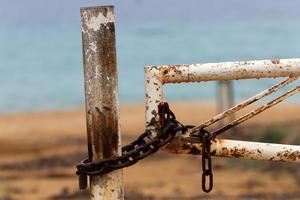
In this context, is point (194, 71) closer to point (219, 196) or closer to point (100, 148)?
point (100, 148)

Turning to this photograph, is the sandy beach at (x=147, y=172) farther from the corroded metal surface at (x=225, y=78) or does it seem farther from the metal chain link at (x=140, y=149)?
the metal chain link at (x=140, y=149)

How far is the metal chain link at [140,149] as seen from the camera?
3102mm

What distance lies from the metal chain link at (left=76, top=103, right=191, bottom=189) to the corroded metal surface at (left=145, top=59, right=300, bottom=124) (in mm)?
47

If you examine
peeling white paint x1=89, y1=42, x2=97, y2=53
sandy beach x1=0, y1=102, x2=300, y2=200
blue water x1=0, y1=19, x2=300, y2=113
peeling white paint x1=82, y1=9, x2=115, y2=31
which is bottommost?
sandy beach x1=0, y1=102, x2=300, y2=200

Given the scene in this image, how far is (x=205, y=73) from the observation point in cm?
318

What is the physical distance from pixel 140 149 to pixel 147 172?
27.0 ft

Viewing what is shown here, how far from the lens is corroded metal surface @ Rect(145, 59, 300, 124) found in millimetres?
3174

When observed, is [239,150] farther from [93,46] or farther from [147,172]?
[147,172]

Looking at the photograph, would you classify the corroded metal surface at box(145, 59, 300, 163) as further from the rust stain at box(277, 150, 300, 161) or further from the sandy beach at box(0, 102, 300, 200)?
the sandy beach at box(0, 102, 300, 200)

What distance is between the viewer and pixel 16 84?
3034cm

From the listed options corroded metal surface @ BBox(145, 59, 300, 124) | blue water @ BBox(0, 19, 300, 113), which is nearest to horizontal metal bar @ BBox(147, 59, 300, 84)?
corroded metal surface @ BBox(145, 59, 300, 124)

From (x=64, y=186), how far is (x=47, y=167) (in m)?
1.83

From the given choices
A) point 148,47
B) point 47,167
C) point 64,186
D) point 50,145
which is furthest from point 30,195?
point 148,47

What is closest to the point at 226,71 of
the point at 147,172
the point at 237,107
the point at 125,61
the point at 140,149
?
the point at 237,107
